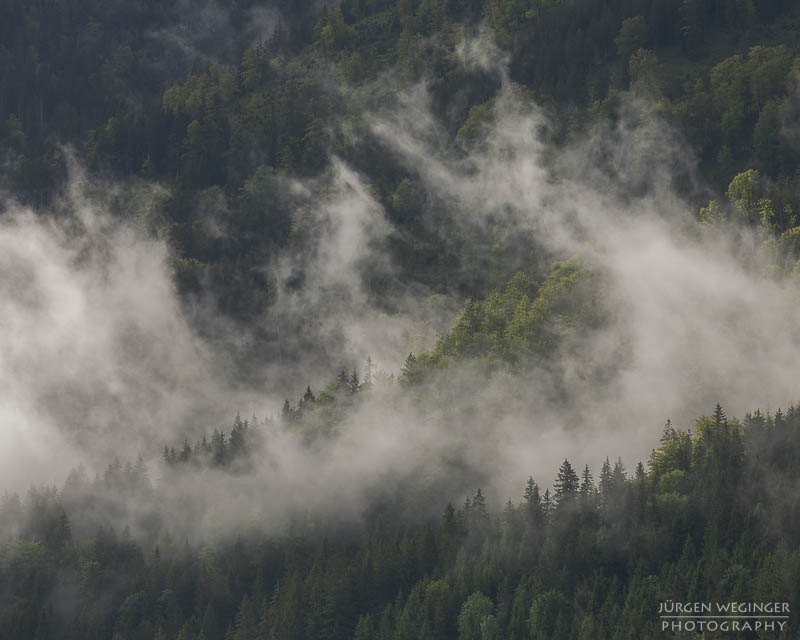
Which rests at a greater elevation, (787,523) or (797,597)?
(787,523)

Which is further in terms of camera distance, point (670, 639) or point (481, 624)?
point (481, 624)

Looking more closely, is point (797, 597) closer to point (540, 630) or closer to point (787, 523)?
point (787, 523)

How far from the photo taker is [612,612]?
189375 mm

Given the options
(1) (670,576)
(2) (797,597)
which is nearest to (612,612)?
(1) (670,576)

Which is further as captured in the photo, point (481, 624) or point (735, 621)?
point (481, 624)

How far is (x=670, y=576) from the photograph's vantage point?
193m

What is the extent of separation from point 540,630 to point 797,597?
3193 centimetres

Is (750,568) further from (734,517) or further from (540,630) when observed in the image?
(540,630)

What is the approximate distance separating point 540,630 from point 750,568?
25981 millimetres

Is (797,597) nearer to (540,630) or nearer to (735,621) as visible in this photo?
(735,621)

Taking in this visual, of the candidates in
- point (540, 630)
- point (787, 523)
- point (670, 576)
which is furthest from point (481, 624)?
point (787, 523)

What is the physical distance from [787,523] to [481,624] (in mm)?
38365

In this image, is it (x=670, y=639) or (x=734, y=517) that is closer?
(x=670, y=639)

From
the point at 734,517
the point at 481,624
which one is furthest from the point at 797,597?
the point at 481,624
